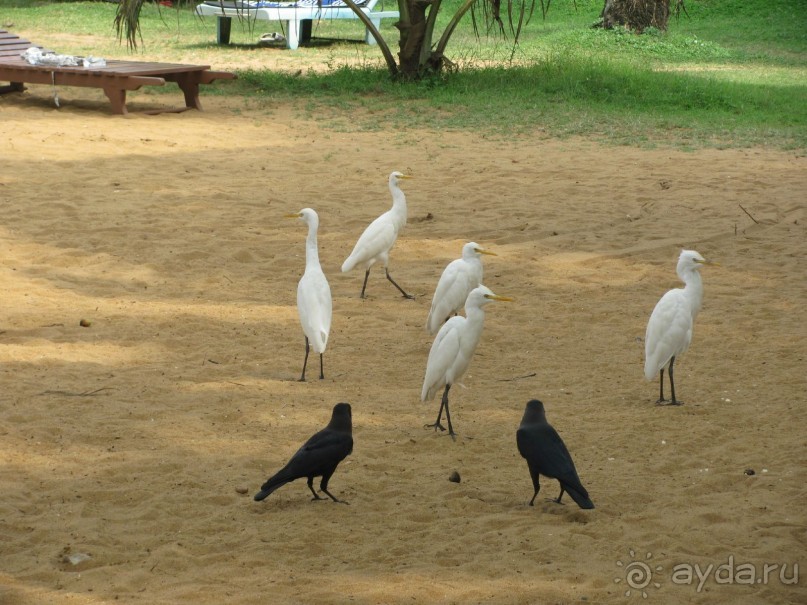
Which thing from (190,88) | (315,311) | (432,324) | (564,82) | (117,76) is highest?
(564,82)

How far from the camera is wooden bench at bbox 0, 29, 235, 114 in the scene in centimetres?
1398

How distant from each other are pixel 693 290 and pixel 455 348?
1.63m

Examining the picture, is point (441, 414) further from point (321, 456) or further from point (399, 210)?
point (399, 210)

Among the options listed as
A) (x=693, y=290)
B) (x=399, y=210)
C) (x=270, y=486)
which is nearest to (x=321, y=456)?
(x=270, y=486)

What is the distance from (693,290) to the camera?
6367mm

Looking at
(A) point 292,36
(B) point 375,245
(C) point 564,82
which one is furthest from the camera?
(A) point 292,36

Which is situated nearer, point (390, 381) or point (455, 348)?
point (455, 348)

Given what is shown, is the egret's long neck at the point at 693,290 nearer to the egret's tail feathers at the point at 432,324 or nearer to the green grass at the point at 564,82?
the egret's tail feathers at the point at 432,324

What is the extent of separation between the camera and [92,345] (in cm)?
692

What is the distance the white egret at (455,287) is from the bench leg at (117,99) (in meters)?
8.54

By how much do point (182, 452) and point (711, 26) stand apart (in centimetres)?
2214

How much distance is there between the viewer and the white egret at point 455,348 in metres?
5.75

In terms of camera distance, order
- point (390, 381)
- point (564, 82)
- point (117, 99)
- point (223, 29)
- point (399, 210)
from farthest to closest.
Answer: point (223, 29) → point (564, 82) → point (117, 99) → point (399, 210) → point (390, 381)

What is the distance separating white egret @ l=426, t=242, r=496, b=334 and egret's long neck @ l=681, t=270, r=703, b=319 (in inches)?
50.7
